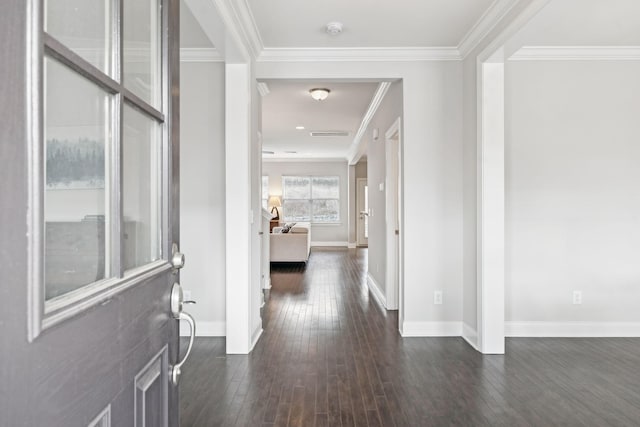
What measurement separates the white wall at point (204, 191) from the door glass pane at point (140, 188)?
266 cm

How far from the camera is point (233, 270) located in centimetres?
312

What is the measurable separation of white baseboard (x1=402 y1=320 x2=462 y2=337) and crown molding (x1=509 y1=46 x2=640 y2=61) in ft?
8.17

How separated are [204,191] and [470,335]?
269 cm

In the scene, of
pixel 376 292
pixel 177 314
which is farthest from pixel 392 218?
pixel 177 314

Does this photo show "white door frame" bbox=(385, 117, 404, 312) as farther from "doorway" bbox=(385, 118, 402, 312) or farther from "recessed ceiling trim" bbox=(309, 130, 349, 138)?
"recessed ceiling trim" bbox=(309, 130, 349, 138)

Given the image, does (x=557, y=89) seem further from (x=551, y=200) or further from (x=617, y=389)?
(x=617, y=389)

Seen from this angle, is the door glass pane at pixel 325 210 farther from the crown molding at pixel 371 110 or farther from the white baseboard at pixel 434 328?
the white baseboard at pixel 434 328

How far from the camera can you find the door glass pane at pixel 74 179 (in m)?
0.58

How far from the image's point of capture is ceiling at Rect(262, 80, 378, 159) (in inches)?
188

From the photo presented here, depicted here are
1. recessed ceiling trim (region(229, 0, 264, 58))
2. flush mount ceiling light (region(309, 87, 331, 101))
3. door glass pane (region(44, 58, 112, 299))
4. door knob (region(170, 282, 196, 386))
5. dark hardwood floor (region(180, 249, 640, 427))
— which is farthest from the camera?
flush mount ceiling light (region(309, 87, 331, 101))

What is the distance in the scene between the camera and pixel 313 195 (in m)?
11.6

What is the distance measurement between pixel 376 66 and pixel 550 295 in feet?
8.60

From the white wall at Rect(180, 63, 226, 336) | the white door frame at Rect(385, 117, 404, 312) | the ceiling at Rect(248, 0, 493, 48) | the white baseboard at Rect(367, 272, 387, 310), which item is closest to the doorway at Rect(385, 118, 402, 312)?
the white door frame at Rect(385, 117, 404, 312)

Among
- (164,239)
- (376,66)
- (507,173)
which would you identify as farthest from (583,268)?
(164,239)
